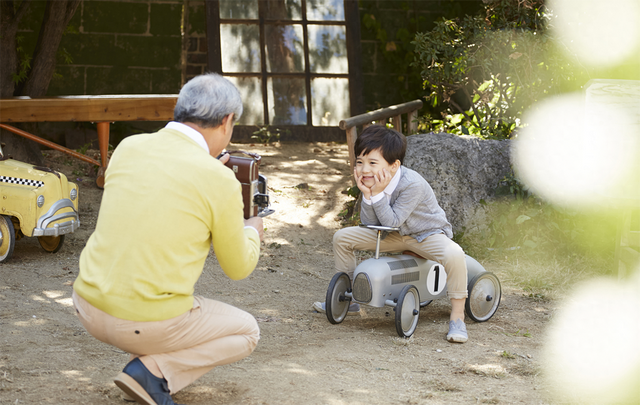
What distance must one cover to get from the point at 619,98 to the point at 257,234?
2.86 m

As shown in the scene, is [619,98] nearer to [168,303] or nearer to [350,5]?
[168,303]

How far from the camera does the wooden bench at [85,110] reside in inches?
206

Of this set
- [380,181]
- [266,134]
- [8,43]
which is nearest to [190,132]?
[380,181]

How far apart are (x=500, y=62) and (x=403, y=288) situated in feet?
10.9

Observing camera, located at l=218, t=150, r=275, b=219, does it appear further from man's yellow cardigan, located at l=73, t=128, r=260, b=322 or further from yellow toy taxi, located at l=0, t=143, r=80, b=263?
yellow toy taxi, located at l=0, t=143, r=80, b=263

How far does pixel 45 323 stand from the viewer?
10.7ft

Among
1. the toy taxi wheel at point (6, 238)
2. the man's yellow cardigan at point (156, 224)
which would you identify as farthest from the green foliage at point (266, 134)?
the man's yellow cardigan at point (156, 224)

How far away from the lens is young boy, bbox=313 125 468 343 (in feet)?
10.5

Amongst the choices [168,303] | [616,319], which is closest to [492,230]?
[616,319]

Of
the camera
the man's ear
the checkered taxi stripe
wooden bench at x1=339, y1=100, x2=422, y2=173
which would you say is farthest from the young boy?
the checkered taxi stripe

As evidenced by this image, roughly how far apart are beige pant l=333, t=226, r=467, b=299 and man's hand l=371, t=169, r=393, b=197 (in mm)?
336

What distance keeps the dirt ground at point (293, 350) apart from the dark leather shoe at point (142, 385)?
1.29 feet

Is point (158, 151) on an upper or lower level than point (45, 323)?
upper

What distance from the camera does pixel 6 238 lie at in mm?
4324
